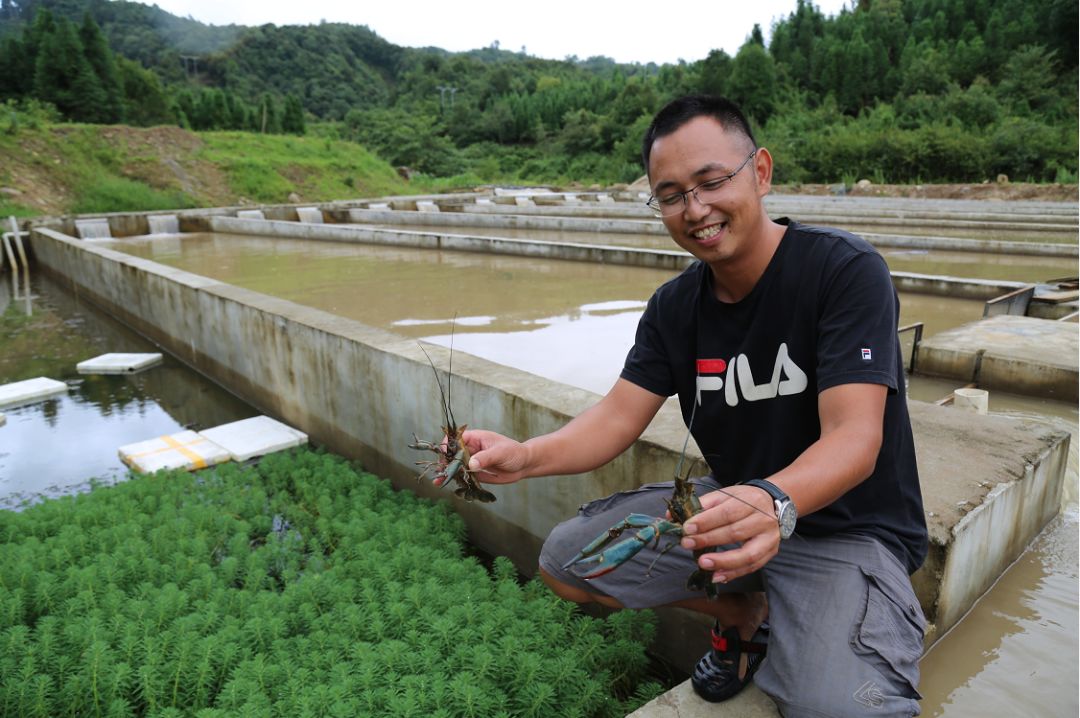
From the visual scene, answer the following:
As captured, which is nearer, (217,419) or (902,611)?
(902,611)

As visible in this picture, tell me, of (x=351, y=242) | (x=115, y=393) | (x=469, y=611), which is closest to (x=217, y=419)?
(x=115, y=393)

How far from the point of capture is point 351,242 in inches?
563

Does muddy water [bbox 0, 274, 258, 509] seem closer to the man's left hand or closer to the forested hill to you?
the man's left hand

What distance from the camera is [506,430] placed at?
3.89m

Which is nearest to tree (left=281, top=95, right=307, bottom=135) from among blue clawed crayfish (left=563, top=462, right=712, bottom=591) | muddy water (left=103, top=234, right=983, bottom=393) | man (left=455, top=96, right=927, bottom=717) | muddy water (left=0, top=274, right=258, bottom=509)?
muddy water (left=103, top=234, right=983, bottom=393)

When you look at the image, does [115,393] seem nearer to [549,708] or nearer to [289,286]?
[289,286]

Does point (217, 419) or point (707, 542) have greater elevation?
point (707, 542)

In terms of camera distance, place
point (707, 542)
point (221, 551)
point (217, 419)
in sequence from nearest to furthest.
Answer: point (707, 542) < point (221, 551) < point (217, 419)

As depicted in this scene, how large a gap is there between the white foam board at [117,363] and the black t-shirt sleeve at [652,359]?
25.4ft

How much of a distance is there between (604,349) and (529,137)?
2013 inches

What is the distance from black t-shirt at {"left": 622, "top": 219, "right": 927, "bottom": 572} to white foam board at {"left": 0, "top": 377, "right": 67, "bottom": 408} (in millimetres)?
7636

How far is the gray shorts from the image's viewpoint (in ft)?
5.01

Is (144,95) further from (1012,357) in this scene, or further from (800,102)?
(1012,357)

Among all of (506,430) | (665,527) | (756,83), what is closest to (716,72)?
(756,83)
